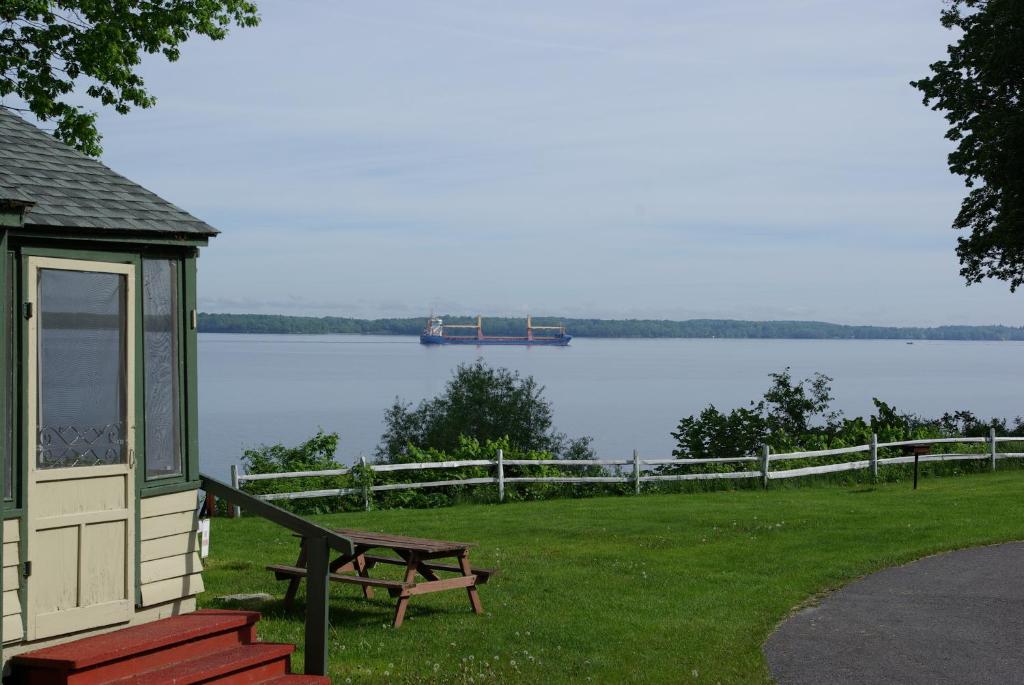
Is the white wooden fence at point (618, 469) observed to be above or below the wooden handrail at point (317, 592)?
below

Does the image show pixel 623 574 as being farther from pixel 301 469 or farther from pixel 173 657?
pixel 301 469

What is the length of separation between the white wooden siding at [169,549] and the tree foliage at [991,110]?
80.4ft

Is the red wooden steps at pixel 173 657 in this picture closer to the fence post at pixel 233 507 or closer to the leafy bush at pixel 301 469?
the fence post at pixel 233 507

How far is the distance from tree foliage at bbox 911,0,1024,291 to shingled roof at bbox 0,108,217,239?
79.0 ft

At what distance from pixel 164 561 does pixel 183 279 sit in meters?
2.05

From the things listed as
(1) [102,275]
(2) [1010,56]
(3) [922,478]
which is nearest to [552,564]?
(1) [102,275]

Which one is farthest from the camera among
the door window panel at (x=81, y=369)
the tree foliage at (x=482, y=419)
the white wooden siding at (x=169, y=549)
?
the tree foliage at (x=482, y=419)

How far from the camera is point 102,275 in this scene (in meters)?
7.71

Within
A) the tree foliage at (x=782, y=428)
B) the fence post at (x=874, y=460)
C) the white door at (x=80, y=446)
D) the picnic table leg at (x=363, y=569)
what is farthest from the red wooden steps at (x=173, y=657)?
the tree foliage at (x=782, y=428)

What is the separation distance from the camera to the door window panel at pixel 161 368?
8.05m

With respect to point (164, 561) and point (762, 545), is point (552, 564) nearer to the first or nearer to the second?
point (762, 545)

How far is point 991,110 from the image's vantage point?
28.9 metres

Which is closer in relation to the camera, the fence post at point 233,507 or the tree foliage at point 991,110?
the fence post at point 233,507

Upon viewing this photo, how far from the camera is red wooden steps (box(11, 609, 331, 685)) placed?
683cm
